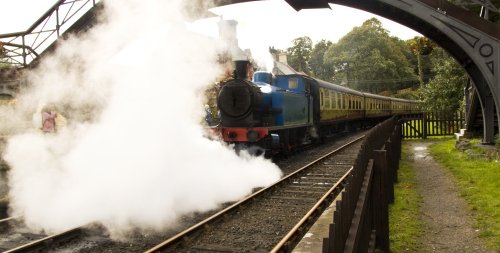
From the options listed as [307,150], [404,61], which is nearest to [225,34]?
[307,150]

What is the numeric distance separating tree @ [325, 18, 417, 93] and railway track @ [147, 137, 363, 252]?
50394mm

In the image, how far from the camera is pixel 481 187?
696 cm

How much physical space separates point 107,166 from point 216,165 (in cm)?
261

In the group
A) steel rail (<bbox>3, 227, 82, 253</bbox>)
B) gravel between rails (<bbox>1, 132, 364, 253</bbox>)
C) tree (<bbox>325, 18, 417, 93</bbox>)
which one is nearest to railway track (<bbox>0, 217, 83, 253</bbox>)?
steel rail (<bbox>3, 227, 82, 253</bbox>)

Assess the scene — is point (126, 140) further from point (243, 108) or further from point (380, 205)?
point (380, 205)

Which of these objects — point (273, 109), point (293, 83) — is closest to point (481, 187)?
point (273, 109)

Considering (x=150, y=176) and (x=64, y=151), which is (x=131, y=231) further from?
(x=64, y=151)

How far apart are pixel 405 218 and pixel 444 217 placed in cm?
50

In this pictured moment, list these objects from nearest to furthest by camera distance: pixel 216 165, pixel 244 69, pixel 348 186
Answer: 1. pixel 348 186
2. pixel 216 165
3. pixel 244 69

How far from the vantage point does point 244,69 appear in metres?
11.8

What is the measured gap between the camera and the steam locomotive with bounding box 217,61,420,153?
11.3 metres

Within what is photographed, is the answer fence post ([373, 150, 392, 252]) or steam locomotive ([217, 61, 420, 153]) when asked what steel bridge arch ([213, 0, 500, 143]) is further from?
fence post ([373, 150, 392, 252])

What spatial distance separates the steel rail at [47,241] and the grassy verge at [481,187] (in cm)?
478

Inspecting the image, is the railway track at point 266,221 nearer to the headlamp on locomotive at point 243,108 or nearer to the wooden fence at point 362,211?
the wooden fence at point 362,211
